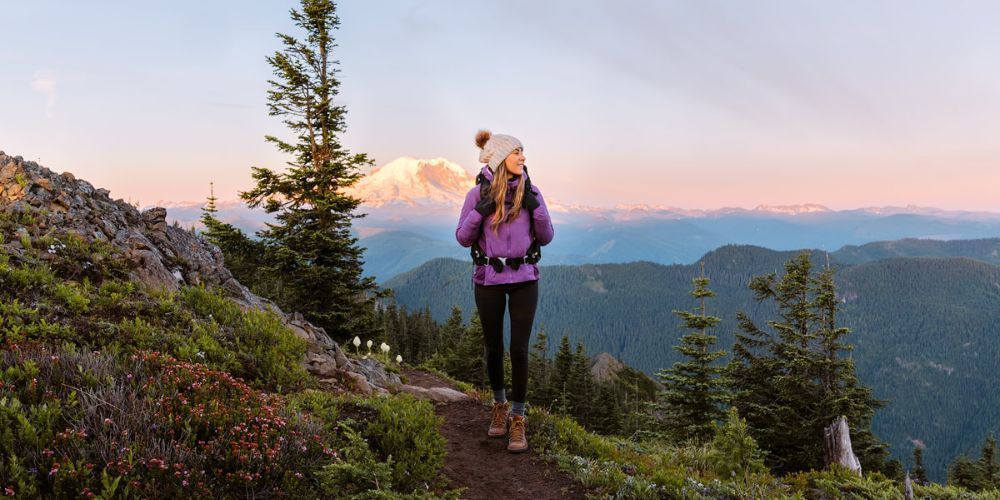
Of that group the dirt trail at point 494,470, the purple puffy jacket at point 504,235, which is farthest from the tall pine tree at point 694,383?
the purple puffy jacket at point 504,235

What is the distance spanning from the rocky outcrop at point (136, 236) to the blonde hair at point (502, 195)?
5.25 meters

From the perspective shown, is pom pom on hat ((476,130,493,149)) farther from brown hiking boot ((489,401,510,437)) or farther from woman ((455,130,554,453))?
brown hiking boot ((489,401,510,437))

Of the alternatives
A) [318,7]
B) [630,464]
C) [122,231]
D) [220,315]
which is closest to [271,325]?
[220,315]

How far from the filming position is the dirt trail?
4.88 m

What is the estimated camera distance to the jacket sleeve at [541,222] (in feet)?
17.9

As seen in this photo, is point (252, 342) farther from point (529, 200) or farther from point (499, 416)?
point (529, 200)

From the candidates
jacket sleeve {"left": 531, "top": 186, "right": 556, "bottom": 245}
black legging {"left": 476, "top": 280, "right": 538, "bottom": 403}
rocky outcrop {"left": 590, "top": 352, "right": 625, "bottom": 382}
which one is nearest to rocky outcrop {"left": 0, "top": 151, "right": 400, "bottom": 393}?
black legging {"left": 476, "top": 280, "right": 538, "bottom": 403}

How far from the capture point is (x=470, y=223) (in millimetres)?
5285

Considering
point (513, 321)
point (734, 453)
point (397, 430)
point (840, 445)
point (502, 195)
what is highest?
point (502, 195)

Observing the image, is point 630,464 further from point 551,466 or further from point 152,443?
point 152,443

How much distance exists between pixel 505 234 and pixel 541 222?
449 mm

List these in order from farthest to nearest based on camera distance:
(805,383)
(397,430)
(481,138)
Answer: (805,383) → (481,138) → (397,430)

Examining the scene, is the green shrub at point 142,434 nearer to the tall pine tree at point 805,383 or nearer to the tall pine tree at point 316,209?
the tall pine tree at point 316,209

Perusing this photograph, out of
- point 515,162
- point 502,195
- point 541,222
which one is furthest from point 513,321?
point 515,162
